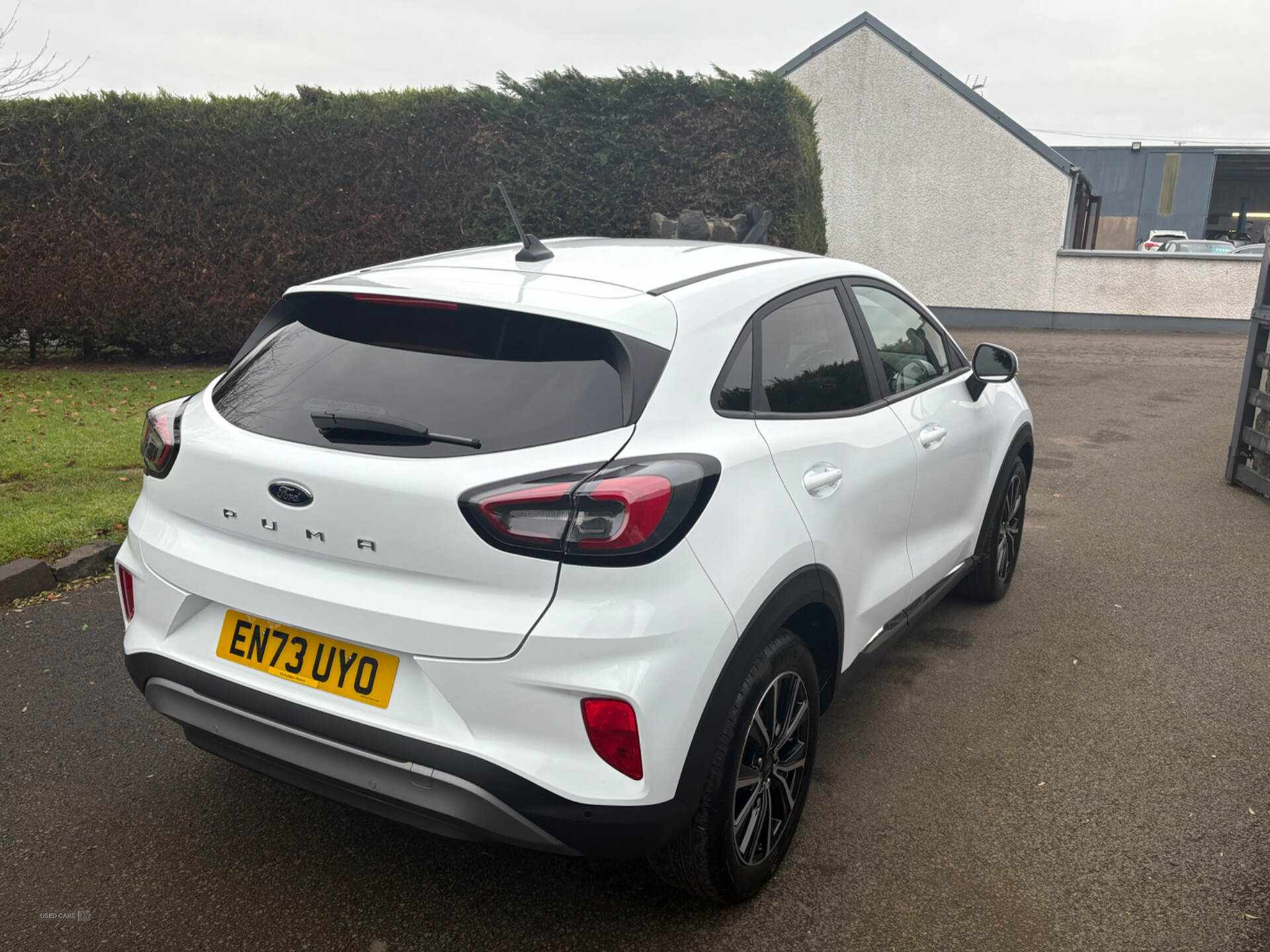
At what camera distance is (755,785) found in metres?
2.54

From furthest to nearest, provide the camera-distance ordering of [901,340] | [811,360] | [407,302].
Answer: [901,340], [811,360], [407,302]

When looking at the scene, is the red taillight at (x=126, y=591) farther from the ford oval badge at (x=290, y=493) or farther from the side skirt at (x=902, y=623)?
the side skirt at (x=902, y=623)

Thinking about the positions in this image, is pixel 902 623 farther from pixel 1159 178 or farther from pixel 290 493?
pixel 1159 178

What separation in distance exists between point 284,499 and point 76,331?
1128cm

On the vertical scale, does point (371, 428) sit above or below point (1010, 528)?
above

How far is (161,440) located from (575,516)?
49.5 inches

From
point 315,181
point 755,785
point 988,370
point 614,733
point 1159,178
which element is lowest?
point 755,785

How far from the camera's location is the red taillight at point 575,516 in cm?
206

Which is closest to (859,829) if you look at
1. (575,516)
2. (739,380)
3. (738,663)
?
(738,663)

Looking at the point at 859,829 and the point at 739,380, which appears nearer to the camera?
the point at 739,380

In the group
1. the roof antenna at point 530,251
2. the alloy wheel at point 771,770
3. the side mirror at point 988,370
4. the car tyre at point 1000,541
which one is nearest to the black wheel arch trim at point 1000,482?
the car tyre at point 1000,541

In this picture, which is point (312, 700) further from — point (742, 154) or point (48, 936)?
point (742, 154)

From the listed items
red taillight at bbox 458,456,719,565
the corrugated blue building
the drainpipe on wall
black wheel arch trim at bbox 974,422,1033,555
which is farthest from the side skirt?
the corrugated blue building

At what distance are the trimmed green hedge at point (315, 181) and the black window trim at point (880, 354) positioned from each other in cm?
906
